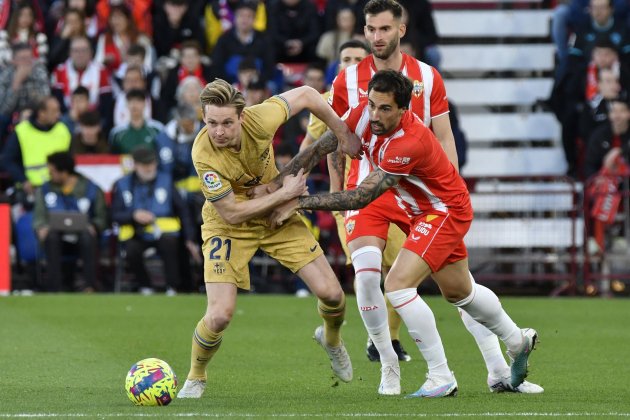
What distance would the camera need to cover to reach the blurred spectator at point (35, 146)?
1792 centimetres

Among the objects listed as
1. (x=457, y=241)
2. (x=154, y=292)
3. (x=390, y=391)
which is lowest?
(x=154, y=292)

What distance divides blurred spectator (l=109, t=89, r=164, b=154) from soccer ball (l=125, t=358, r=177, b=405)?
10.0 m

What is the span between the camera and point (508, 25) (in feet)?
68.0

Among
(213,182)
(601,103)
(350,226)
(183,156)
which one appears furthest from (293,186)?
(601,103)

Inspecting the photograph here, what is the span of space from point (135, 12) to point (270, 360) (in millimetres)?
10033

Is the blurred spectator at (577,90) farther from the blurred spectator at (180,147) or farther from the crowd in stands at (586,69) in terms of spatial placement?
the blurred spectator at (180,147)

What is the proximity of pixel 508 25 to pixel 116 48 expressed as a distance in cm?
587

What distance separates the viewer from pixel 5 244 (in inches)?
689

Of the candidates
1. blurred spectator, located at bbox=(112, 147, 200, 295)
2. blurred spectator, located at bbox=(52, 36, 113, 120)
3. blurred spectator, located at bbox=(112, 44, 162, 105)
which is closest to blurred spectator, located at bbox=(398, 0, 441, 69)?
blurred spectator, located at bbox=(112, 44, 162, 105)

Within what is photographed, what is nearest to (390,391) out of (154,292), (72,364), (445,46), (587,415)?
(587,415)

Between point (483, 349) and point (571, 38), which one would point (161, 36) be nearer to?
point (571, 38)

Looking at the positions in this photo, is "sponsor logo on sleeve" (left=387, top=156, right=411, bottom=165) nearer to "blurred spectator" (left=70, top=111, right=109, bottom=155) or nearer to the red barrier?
the red barrier

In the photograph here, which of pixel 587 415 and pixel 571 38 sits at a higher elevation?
pixel 571 38

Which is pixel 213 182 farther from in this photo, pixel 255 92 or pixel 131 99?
pixel 131 99
